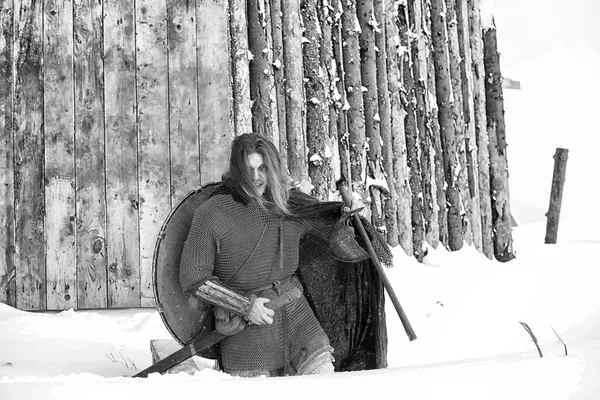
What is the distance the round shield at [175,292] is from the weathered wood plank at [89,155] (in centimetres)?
159

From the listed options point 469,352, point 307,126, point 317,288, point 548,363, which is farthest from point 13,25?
point 548,363

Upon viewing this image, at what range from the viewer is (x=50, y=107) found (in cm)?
517

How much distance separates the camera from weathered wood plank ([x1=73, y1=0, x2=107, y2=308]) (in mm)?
5137

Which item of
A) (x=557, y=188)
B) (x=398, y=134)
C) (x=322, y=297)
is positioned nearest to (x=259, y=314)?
(x=322, y=297)

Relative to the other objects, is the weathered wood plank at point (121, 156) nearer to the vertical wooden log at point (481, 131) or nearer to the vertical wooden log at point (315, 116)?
the vertical wooden log at point (315, 116)

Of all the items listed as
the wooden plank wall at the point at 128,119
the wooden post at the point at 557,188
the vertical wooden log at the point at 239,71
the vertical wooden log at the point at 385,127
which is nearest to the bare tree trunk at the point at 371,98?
the vertical wooden log at the point at 385,127

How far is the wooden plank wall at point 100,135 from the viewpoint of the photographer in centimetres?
511

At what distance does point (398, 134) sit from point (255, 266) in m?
2.74

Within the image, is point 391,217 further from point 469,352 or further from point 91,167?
point 91,167

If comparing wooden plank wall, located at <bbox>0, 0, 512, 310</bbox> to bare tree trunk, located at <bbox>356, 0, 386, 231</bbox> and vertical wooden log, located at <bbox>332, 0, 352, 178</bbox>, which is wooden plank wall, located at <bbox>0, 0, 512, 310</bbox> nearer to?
vertical wooden log, located at <bbox>332, 0, 352, 178</bbox>

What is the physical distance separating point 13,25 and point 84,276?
5.12 feet

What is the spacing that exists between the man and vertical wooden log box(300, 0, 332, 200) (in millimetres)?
1759

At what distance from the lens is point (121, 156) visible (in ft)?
17.0

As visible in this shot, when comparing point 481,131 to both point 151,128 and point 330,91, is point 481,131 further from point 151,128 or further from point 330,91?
point 151,128
